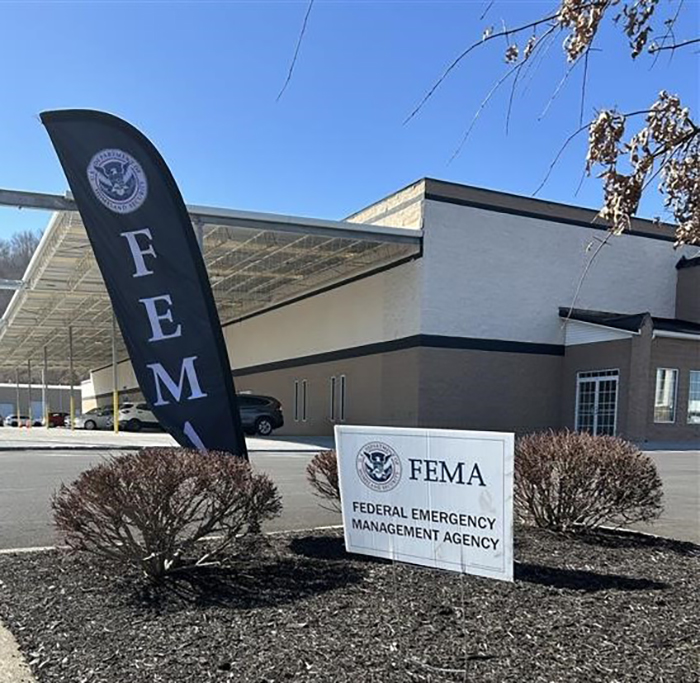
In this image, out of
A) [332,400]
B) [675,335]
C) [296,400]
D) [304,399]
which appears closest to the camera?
[675,335]

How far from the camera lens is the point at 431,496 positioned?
4.05m

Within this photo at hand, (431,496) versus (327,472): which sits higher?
(431,496)

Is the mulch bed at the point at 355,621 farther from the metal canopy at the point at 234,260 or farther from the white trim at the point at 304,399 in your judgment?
the white trim at the point at 304,399

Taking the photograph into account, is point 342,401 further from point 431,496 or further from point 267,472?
point 431,496

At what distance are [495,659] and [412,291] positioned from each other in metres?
21.5

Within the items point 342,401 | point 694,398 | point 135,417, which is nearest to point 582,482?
point 694,398

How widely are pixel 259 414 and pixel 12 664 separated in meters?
26.0

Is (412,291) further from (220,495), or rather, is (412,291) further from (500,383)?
(220,495)

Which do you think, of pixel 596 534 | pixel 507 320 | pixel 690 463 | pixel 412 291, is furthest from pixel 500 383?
pixel 596 534

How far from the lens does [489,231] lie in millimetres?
24891

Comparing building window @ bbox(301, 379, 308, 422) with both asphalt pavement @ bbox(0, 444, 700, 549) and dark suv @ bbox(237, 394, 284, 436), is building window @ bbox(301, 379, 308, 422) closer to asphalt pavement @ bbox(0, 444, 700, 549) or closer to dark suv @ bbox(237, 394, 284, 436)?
dark suv @ bbox(237, 394, 284, 436)

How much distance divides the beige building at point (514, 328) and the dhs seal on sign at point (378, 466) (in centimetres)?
1935

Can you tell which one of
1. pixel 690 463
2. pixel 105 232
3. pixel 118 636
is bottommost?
pixel 690 463

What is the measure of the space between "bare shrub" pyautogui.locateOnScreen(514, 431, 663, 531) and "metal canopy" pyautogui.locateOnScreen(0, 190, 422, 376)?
1663 centimetres
